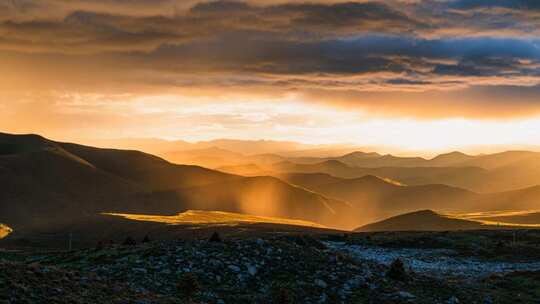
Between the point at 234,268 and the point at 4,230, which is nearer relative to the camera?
the point at 234,268

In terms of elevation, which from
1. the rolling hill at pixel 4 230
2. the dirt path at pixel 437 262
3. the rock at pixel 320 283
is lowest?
the rolling hill at pixel 4 230

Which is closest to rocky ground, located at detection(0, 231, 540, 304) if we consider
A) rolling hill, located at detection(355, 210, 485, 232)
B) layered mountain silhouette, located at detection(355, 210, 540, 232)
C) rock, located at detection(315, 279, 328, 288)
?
rock, located at detection(315, 279, 328, 288)

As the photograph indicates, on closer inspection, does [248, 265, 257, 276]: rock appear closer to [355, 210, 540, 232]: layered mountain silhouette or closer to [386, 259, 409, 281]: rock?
[386, 259, 409, 281]: rock

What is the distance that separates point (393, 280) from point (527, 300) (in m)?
7.11

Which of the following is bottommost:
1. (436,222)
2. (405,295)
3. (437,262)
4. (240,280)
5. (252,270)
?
(437,262)

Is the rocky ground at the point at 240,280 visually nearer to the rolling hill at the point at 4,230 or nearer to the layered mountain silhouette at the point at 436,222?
the layered mountain silhouette at the point at 436,222

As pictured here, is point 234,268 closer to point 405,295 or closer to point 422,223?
point 405,295

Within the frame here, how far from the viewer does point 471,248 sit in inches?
1980

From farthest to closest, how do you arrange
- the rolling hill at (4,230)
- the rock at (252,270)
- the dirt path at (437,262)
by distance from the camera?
the rolling hill at (4,230)
the dirt path at (437,262)
the rock at (252,270)

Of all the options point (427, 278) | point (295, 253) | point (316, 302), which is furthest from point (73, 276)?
point (427, 278)

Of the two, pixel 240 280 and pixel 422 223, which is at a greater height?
pixel 422 223

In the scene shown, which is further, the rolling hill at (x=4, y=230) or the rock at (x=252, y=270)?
the rolling hill at (x=4, y=230)

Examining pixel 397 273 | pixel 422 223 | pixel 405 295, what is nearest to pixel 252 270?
pixel 405 295

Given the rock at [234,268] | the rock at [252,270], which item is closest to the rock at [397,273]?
the rock at [252,270]
